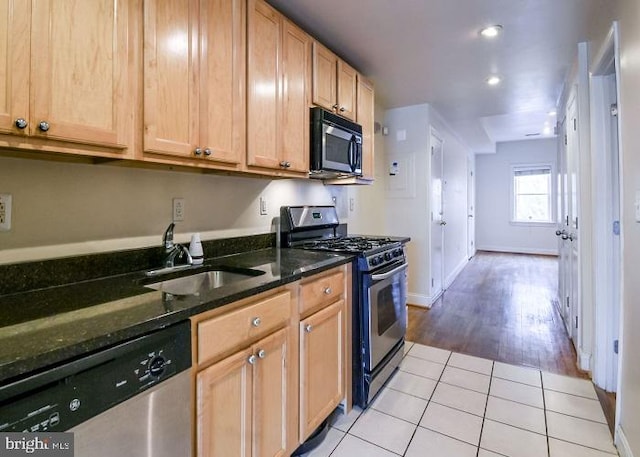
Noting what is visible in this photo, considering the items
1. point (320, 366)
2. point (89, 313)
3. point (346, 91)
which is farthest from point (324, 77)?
point (89, 313)

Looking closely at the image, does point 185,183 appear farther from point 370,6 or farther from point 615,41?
point 615,41

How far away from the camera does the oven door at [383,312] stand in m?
1.93

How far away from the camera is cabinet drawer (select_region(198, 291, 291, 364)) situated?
Answer: 3.49 ft

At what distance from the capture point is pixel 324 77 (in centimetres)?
226

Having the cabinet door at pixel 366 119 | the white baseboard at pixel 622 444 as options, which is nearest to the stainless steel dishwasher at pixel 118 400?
the white baseboard at pixel 622 444

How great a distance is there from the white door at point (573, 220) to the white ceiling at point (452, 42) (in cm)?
51

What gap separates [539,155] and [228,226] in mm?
7915

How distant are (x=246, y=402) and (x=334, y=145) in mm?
1645

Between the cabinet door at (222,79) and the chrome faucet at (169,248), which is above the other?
the cabinet door at (222,79)

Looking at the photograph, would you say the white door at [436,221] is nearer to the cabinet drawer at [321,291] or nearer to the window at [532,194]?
the cabinet drawer at [321,291]

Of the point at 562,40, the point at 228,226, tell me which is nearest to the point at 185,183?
the point at 228,226

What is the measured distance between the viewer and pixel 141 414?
0.87m

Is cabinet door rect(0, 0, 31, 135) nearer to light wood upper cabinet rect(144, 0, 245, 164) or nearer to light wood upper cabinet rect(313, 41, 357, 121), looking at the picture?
light wood upper cabinet rect(144, 0, 245, 164)

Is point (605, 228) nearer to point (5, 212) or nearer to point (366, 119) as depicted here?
point (366, 119)
